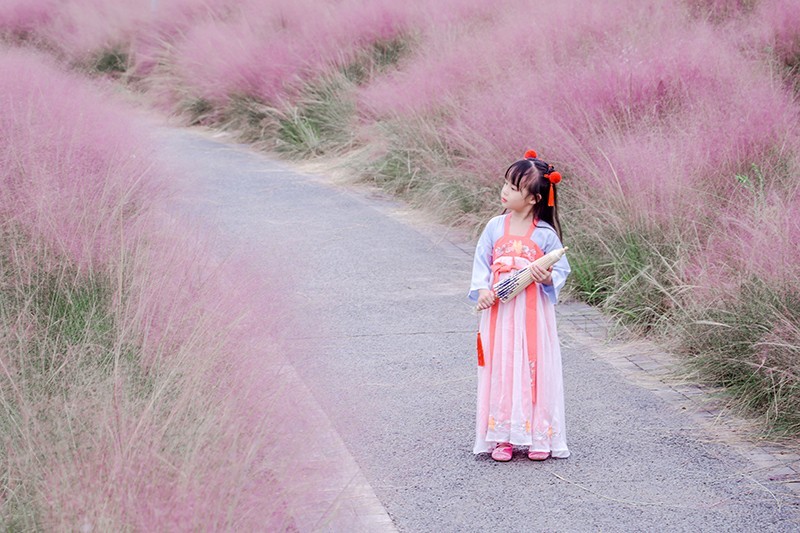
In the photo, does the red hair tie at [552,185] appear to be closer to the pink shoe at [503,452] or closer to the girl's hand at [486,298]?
the girl's hand at [486,298]

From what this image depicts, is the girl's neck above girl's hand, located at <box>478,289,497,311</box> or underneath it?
above

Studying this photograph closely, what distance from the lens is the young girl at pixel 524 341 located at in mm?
4324

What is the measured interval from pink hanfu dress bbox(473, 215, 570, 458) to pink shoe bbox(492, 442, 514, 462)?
0.04 metres

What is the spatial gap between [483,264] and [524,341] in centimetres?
35

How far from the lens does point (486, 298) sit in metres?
4.32

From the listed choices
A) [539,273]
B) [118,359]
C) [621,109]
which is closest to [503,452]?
[539,273]

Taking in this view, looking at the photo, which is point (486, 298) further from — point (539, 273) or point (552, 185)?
point (552, 185)

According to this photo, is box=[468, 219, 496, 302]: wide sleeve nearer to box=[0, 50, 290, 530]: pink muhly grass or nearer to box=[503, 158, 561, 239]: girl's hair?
box=[503, 158, 561, 239]: girl's hair

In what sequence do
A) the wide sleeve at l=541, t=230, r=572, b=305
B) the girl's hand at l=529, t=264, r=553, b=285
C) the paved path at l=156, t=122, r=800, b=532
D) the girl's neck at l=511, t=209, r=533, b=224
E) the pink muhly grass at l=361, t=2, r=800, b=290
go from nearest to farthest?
1. the paved path at l=156, t=122, r=800, b=532
2. the girl's hand at l=529, t=264, r=553, b=285
3. the wide sleeve at l=541, t=230, r=572, b=305
4. the girl's neck at l=511, t=209, r=533, b=224
5. the pink muhly grass at l=361, t=2, r=800, b=290

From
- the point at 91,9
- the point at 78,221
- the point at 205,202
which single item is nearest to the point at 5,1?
the point at 91,9

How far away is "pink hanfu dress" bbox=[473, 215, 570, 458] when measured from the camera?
4324 millimetres

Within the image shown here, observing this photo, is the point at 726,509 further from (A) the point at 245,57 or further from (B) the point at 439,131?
(A) the point at 245,57

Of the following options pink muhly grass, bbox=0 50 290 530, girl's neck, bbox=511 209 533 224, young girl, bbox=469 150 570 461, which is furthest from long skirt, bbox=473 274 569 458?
pink muhly grass, bbox=0 50 290 530

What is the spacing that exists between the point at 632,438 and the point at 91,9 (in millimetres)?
19815
